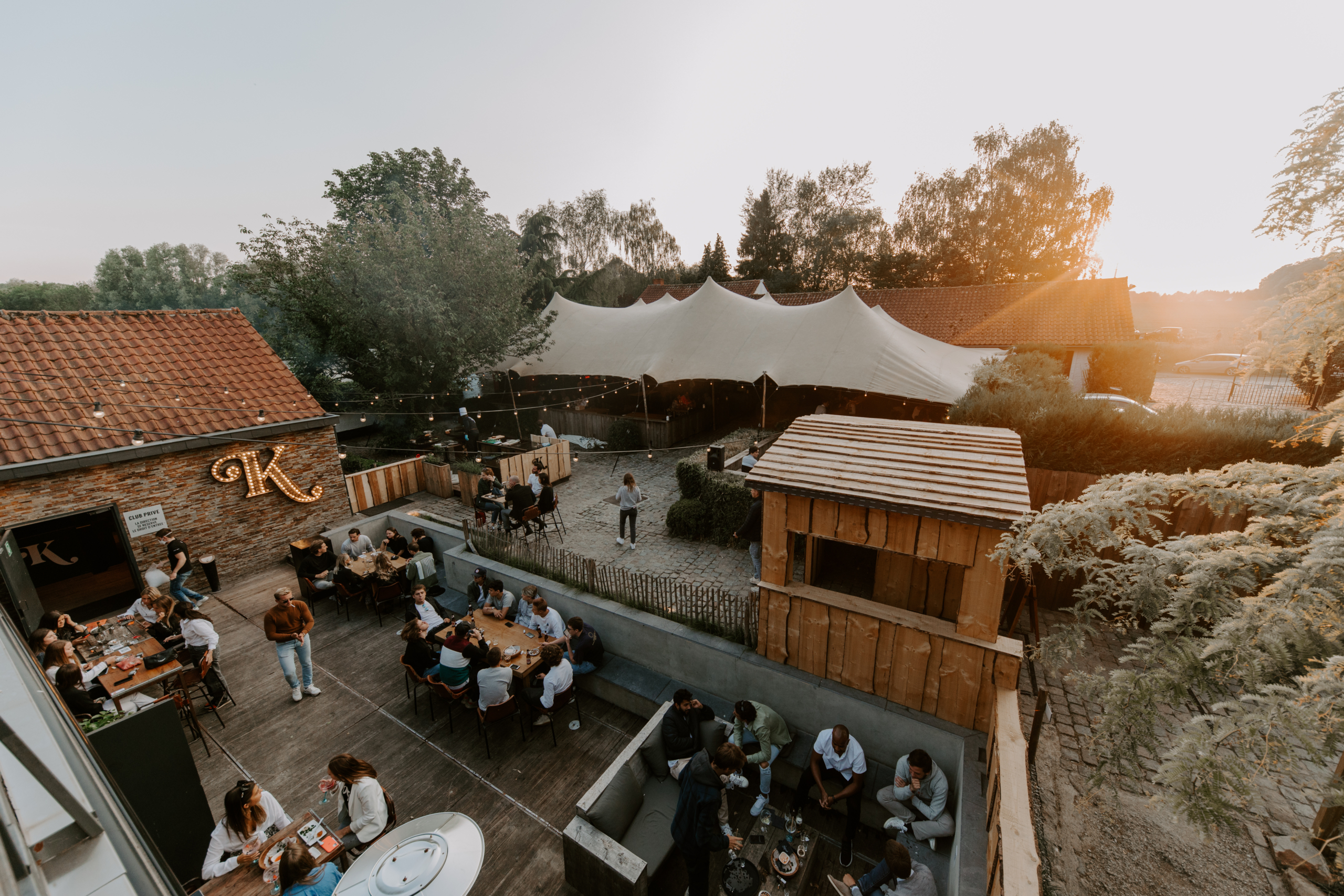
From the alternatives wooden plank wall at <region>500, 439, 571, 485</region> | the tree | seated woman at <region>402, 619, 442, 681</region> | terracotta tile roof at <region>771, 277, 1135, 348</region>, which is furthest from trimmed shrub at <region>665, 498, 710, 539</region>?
the tree

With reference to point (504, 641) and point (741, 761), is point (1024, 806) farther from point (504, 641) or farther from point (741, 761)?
point (504, 641)

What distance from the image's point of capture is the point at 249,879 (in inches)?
140

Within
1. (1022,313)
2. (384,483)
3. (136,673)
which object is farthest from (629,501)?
(1022,313)

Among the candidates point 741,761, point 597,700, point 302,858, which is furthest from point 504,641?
point 741,761

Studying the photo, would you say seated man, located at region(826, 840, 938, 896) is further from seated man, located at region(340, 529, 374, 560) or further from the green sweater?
seated man, located at region(340, 529, 374, 560)

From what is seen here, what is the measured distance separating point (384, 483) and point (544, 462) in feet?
12.2

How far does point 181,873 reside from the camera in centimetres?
434

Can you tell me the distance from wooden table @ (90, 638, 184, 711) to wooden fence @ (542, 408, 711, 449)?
10984 mm

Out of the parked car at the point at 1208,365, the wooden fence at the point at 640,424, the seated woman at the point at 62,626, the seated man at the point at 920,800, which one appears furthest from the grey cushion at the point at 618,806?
the parked car at the point at 1208,365

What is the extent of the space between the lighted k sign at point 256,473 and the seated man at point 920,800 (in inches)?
429

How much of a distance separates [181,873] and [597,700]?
3919 mm

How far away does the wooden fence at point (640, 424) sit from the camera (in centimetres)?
1525

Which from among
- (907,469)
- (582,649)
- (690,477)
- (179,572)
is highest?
(907,469)

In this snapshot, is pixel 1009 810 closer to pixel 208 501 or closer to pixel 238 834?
pixel 238 834
